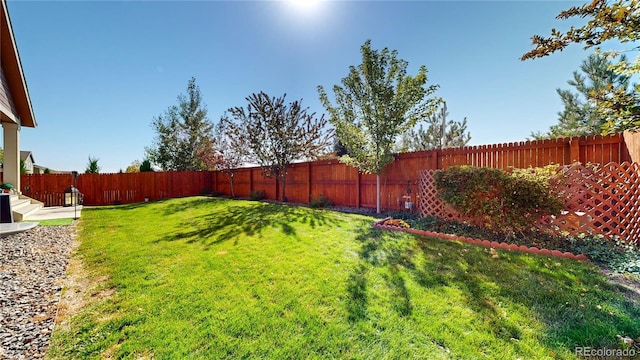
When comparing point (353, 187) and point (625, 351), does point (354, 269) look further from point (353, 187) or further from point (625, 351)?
point (353, 187)

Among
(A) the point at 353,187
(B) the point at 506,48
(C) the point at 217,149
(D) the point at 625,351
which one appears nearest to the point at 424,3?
(B) the point at 506,48

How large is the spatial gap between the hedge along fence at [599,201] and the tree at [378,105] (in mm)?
4003

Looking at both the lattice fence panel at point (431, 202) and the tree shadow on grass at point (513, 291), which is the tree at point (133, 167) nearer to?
the lattice fence panel at point (431, 202)

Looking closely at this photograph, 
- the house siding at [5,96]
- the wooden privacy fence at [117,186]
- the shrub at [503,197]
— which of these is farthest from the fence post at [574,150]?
the wooden privacy fence at [117,186]

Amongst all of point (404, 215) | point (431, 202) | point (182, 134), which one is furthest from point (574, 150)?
point (182, 134)

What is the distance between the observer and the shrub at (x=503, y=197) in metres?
4.18

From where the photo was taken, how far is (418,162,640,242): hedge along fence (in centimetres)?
381

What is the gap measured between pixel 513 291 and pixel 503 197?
243 cm

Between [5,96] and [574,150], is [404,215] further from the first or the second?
[5,96]

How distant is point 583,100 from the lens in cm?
1184

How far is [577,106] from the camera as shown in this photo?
12.1 m

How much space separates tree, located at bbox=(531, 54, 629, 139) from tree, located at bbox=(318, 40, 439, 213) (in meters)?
8.98

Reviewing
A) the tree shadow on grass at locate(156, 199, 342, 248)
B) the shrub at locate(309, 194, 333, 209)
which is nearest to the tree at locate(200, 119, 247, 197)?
the shrub at locate(309, 194, 333, 209)

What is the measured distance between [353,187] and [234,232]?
5204 mm
